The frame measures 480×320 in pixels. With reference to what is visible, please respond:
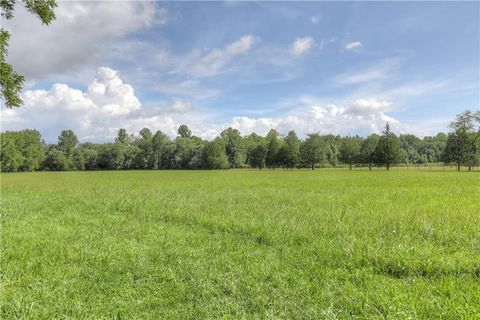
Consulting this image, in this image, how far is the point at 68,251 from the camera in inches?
372

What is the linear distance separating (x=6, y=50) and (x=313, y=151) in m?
99.5

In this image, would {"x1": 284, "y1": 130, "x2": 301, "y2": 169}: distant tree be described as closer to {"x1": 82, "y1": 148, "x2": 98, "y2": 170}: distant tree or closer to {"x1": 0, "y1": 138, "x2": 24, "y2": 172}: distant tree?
{"x1": 82, "y1": 148, "x2": 98, "y2": 170}: distant tree

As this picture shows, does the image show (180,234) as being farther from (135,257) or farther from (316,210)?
(316,210)

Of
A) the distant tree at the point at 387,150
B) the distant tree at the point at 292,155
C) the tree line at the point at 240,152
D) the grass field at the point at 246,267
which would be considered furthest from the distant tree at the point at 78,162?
the grass field at the point at 246,267

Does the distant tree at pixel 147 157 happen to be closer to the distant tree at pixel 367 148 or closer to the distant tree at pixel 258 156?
the distant tree at pixel 258 156

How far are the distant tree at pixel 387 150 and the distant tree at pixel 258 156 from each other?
44.8 m

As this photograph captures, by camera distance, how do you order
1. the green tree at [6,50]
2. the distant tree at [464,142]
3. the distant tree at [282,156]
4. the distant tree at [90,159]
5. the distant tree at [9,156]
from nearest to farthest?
the green tree at [6,50], the distant tree at [464,142], the distant tree at [9,156], the distant tree at [282,156], the distant tree at [90,159]

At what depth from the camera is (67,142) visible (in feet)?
536

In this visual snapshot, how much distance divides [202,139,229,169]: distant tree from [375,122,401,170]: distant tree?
5699 cm

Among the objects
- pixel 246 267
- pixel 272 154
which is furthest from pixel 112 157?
pixel 246 267

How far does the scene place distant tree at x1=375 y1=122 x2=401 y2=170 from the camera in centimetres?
8825

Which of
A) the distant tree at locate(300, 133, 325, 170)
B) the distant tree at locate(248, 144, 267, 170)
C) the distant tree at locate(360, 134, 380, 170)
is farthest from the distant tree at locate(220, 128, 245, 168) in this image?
the distant tree at locate(360, 134, 380, 170)

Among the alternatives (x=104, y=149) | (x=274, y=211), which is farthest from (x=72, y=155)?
(x=274, y=211)

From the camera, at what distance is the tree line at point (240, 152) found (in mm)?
88000
